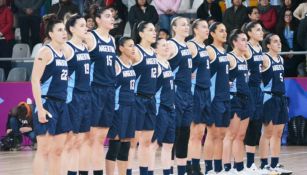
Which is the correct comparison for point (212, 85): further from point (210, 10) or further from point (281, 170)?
point (210, 10)

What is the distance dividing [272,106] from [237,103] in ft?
2.48

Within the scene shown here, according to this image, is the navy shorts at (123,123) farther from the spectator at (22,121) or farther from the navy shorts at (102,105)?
the spectator at (22,121)

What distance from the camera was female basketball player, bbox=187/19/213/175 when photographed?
48.5 feet

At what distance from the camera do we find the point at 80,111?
501 inches

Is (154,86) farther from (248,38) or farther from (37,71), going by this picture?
(248,38)

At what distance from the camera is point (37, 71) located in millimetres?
12102

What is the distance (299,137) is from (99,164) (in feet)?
28.2

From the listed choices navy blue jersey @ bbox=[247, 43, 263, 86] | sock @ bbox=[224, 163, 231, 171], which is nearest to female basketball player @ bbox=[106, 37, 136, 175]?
sock @ bbox=[224, 163, 231, 171]

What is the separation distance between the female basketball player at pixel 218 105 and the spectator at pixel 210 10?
6.30m

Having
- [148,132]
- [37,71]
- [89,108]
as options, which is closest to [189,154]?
[148,132]

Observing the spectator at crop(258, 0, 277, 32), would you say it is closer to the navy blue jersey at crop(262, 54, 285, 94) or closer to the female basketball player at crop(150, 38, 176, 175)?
the navy blue jersey at crop(262, 54, 285, 94)

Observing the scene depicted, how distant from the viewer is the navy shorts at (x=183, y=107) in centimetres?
1437

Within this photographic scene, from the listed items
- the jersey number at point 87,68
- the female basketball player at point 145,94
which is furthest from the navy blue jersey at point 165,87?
the jersey number at point 87,68

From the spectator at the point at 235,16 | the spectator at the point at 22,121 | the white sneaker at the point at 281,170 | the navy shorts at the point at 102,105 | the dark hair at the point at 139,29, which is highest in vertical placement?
the spectator at the point at 235,16
